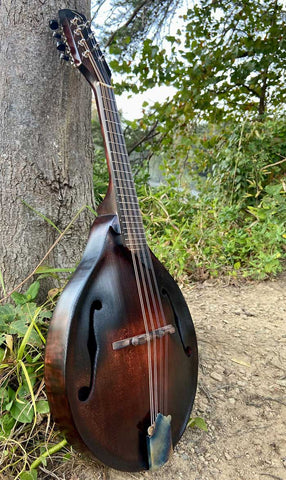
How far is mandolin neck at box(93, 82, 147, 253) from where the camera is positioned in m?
1.06

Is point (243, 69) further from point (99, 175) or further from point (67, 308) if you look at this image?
point (67, 308)

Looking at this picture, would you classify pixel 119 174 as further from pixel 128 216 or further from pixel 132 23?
pixel 132 23

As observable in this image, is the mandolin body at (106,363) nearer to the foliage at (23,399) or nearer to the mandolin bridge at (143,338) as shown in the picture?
the mandolin bridge at (143,338)

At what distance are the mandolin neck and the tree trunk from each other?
0.26 metres

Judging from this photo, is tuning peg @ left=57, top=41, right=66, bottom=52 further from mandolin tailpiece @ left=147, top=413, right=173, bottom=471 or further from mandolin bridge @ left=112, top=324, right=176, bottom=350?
mandolin tailpiece @ left=147, top=413, right=173, bottom=471

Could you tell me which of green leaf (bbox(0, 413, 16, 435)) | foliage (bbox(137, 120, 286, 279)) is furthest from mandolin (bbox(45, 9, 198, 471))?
foliage (bbox(137, 120, 286, 279))

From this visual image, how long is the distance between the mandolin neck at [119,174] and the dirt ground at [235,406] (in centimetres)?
70

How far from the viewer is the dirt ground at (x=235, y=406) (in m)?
1.10

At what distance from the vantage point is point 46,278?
4.33 ft

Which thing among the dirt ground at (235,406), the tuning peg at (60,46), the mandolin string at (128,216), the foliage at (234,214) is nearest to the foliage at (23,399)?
the dirt ground at (235,406)

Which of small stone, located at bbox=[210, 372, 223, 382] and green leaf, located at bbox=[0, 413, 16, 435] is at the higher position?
green leaf, located at bbox=[0, 413, 16, 435]

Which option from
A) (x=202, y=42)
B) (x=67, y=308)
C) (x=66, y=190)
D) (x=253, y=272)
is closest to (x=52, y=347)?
(x=67, y=308)

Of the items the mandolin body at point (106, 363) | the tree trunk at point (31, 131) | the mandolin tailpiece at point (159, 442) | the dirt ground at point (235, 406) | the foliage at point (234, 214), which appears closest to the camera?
the mandolin body at point (106, 363)

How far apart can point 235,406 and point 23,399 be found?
0.82 metres
